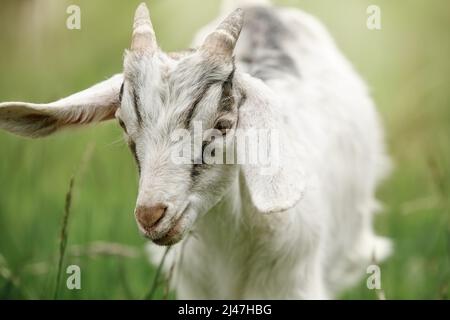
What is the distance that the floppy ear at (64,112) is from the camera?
11.4 ft

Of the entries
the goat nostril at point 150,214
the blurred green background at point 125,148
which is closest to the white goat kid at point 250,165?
the goat nostril at point 150,214

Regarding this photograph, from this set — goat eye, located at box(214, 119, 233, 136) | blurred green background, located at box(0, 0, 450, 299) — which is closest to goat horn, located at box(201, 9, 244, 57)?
goat eye, located at box(214, 119, 233, 136)

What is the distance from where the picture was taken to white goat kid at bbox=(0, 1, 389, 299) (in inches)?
126

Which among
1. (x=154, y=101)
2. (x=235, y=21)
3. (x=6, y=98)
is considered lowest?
(x=154, y=101)

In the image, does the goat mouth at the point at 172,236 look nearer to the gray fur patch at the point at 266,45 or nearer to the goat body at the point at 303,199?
the goat body at the point at 303,199

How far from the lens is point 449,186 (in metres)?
6.41

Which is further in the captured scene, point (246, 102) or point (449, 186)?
point (449, 186)

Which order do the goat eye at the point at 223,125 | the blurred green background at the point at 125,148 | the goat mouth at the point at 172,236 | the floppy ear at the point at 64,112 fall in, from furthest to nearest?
the blurred green background at the point at 125,148
the floppy ear at the point at 64,112
the goat eye at the point at 223,125
the goat mouth at the point at 172,236

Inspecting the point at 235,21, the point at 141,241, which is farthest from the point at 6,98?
the point at 235,21

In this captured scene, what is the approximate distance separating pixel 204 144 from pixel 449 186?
3.64 metres

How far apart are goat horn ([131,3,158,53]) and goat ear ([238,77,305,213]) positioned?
1.25ft

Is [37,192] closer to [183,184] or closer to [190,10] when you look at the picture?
[190,10]

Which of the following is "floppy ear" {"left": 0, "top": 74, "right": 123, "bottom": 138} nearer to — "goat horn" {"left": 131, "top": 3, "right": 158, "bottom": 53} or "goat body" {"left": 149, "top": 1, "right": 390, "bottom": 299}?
"goat horn" {"left": 131, "top": 3, "right": 158, "bottom": 53}

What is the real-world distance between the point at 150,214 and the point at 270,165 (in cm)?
50
